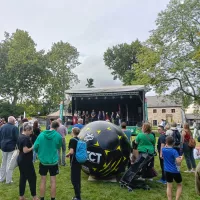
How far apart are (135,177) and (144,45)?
2304 cm

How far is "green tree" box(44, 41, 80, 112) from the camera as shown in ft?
137

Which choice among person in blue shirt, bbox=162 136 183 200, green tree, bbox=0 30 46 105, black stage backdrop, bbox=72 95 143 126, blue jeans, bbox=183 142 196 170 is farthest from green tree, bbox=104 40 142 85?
person in blue shirt, bbox=162 136 183 200

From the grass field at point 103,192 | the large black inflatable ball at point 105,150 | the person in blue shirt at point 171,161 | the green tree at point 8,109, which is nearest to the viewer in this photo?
the person in blue shirt at point 171,161

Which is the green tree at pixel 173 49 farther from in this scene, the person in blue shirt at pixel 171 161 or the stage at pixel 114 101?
the person in blue shirt at pixel 171 161

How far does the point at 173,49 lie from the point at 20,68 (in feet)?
77.5

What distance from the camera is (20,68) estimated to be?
3703 centimetres

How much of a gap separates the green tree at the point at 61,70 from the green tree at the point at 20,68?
195cm

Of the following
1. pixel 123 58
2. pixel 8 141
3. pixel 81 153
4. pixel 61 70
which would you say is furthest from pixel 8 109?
pixel 81 153

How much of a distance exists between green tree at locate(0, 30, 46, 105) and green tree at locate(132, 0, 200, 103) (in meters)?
19.4

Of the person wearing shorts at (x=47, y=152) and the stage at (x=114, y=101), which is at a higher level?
the stage at (x=114, y=101)

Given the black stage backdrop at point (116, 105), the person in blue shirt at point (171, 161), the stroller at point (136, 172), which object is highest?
the black stage backdrop at point (116, 105)

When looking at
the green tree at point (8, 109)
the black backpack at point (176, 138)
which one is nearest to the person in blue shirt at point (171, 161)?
the black backpack at point (176, 138)

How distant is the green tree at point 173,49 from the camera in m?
24.8

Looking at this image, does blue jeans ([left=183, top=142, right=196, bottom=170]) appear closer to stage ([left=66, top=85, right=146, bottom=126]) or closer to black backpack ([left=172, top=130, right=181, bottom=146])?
black backpack ([left=172, top=130, right=181, bottom=146])
